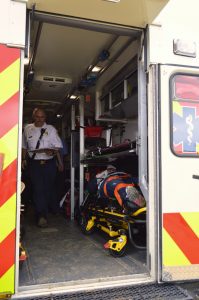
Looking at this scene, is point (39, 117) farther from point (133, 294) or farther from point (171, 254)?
point (133, 294)

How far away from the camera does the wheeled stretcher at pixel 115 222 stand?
11.1 feet

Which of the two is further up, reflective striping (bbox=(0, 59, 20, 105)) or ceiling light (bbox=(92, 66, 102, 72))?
ceiling light (bbox=(92, 66, 102, 72))

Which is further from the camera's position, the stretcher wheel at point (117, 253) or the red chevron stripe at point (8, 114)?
the stretcher wheel at point (117, 253)

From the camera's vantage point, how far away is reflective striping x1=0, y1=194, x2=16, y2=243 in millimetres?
2356

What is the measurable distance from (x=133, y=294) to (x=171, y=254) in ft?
1.54

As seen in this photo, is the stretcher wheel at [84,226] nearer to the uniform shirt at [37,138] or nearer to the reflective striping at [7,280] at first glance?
the uniform shirt at [37,138]

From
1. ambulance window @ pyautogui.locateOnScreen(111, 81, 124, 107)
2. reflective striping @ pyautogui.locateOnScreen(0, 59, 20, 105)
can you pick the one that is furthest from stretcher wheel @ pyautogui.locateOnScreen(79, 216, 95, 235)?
reflective striping @ pyautogui.locateOnScreen(0, 59, 20, 105)

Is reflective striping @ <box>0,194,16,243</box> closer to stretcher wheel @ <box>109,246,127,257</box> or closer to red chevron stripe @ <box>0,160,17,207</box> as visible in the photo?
red chevron stripe @ <box>0,160,17,207</box>

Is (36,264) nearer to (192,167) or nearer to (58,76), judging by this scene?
(192,167)

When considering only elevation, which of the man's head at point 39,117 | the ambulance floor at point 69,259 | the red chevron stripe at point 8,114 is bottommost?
the ambulance floor at point 69,259

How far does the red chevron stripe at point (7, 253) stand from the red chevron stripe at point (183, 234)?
1.23m

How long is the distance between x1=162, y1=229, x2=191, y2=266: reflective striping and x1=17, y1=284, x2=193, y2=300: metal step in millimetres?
193

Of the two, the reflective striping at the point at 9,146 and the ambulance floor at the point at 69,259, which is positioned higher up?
the reflective striping at the point at 9,146

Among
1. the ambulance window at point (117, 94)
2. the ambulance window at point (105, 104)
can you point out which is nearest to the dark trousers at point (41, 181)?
the ambulance window at point (105, 104)
